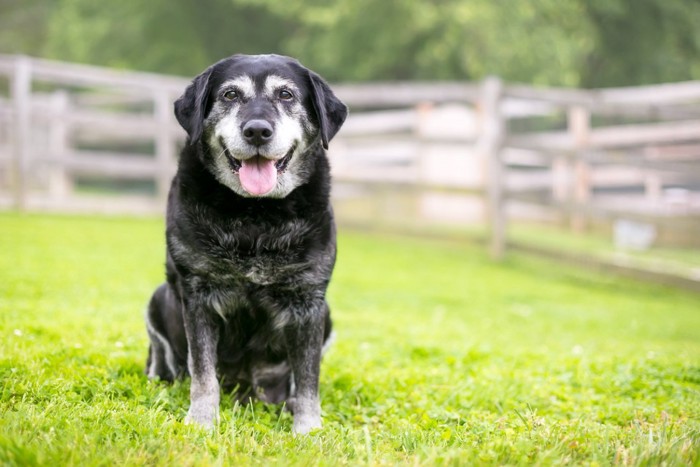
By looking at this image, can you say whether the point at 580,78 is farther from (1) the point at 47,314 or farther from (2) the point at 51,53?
(1) the point at 47,314

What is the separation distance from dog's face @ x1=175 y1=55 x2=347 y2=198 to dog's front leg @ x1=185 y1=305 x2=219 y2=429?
572mm

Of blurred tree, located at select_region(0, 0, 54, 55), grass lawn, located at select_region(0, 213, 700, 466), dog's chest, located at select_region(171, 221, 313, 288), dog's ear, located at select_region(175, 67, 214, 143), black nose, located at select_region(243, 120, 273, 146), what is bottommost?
grass lawn, located at select_region(0, 213, 700, 466)

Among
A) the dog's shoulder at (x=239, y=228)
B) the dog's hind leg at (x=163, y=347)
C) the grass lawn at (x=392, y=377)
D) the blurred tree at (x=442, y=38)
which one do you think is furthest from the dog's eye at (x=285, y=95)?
the blurred tree at (x=442, y=38)

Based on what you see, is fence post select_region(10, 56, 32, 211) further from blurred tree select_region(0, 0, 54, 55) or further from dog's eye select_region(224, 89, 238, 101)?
blurred tree select_region(0, 0, 54, 55)

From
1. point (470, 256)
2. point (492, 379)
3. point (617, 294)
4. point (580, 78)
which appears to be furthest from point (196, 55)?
point (492, 379)

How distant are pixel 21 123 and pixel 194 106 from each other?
9083mm

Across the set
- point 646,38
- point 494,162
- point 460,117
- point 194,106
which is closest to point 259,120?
point 194,106

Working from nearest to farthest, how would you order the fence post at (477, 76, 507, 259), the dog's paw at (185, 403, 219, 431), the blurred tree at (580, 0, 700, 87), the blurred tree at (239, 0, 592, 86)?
the dog's paw at (185, 403, 219, 431) → the fence post at (477, 76, 507, 259) → the blurred tree at (239, 0, 592, 86) → the blurred tree at (580, 0, 700, 87)

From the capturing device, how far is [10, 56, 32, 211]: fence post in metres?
11.4

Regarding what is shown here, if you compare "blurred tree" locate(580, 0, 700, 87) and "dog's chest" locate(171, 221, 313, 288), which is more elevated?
"blurred tree" locate(580, 0, 700, 87)

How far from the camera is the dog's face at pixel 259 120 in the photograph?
3.31 m

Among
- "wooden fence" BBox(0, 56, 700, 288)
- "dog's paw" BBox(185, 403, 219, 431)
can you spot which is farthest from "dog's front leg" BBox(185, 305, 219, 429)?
"wooden fence" BBox(0, 56, 700, 288)

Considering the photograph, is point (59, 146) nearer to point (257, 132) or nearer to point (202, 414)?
point (257, 132)

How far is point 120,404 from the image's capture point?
3070 mm
